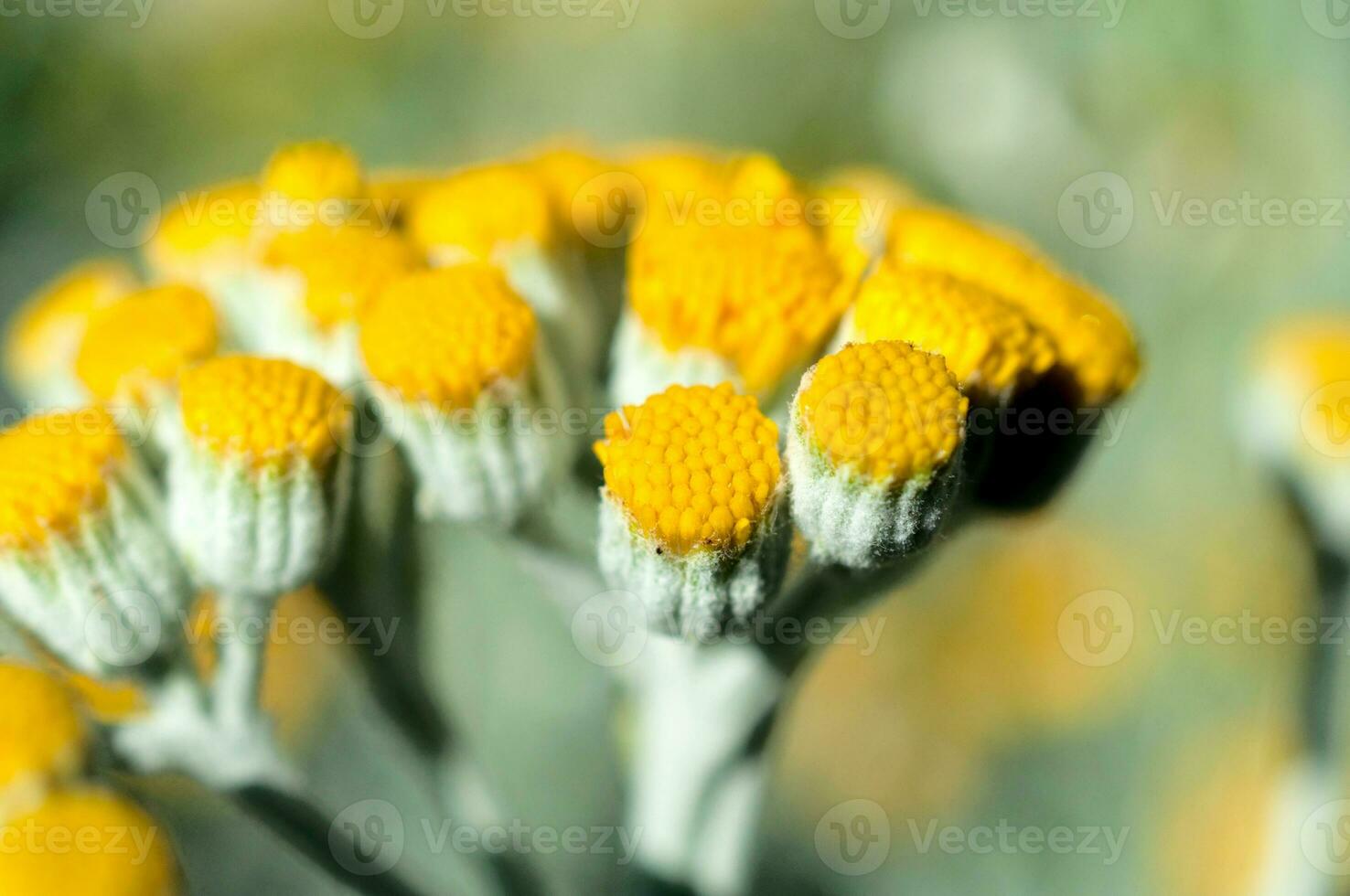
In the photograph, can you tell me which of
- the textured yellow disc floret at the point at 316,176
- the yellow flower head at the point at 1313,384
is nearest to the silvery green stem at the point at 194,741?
the textured yellow disc floret at the point at 316,176

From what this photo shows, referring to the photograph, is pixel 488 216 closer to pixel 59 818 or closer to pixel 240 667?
pixel 240 667

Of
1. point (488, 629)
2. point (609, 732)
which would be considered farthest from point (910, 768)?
point (488, 629)

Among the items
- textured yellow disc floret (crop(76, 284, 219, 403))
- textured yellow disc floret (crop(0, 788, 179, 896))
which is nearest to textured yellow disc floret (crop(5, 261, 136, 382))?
textured yellow disc floret (crop(76, 284, 219, 403))

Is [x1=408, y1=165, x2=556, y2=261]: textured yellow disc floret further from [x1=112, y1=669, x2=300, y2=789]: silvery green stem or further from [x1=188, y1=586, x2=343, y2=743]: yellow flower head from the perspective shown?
[x1=188, y1=586, x2=343, y2=743]: yellow flower head

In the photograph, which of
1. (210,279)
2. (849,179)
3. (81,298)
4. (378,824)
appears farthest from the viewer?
(849,179)

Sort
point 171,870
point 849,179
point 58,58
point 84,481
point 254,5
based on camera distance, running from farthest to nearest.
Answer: point 254,5
point 58,58
point 849,179
point 84,481
point 171,870

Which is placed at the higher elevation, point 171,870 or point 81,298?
point 81,298

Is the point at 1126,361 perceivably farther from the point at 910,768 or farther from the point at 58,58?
the point at 58,58

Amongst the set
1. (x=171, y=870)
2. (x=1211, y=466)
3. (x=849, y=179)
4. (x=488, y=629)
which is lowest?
(x=488, y=629)
